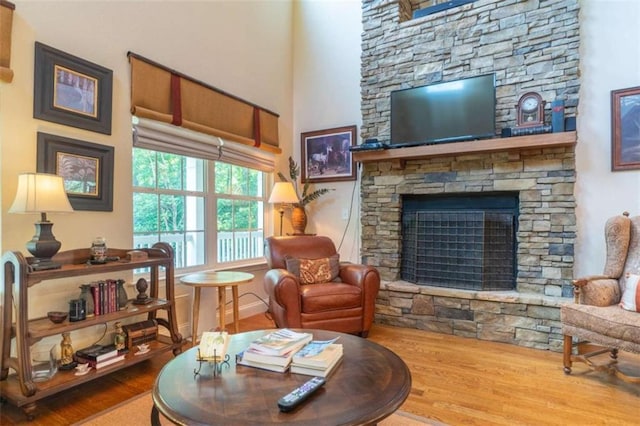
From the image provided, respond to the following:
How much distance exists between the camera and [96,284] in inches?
89.4

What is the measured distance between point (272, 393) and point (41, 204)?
1604 millimetres

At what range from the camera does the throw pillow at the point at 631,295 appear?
230 cm

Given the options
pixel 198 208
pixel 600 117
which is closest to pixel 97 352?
pixel 198 208

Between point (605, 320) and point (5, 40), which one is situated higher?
point (5, 40)

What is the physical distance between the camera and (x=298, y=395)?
1.19 meters

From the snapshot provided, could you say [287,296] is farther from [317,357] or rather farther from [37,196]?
[37,196]

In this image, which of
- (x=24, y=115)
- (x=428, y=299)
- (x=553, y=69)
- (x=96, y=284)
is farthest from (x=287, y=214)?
(x=553, y=69)

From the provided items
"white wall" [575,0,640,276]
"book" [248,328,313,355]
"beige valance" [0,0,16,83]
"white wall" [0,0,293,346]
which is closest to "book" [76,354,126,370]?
"white wall" [0,0,293,346]

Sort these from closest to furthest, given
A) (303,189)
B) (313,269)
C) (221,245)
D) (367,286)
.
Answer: (367,286)
(313,269)
(221,245)
(303,189)

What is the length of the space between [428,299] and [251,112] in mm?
2626

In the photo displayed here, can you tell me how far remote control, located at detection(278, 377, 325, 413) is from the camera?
114 centimetres

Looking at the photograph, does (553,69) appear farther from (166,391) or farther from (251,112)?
(166,391)

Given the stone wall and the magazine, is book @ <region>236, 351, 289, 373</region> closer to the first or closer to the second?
the magazine

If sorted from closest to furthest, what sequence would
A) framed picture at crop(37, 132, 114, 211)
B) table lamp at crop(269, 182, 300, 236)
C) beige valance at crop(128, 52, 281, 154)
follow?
framed picture at crop(37, 132, 114, 211)
beige valance at crop(128, 52, 281, 154)
table lamp at crop(269, 182, 300, 236)
